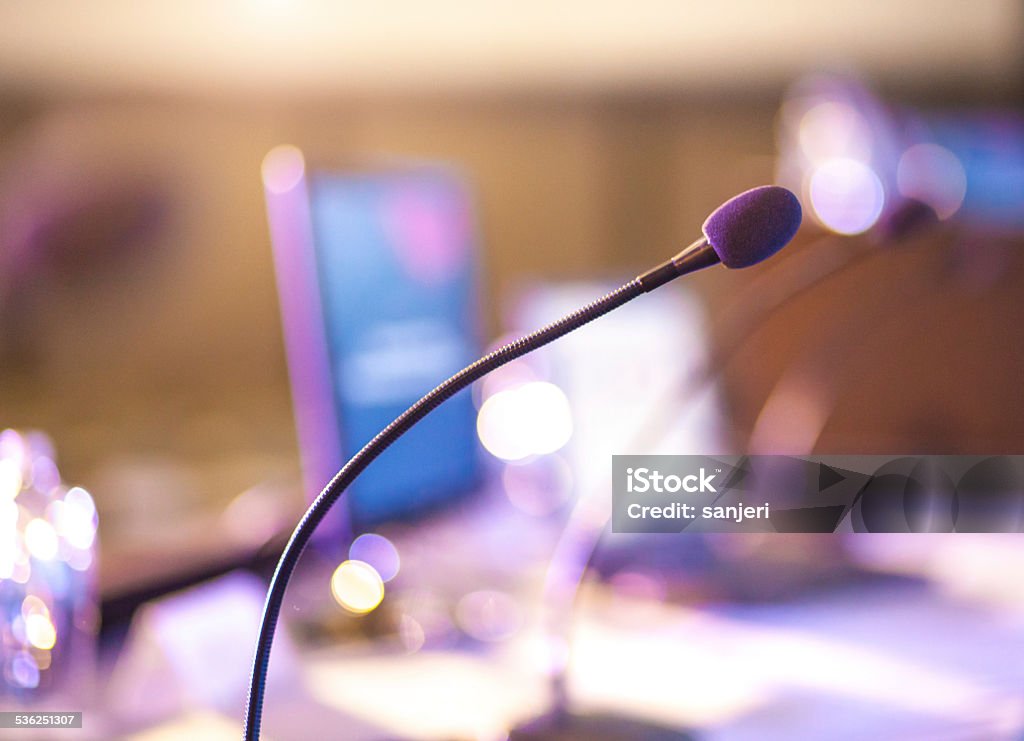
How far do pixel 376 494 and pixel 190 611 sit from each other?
8.8 inches

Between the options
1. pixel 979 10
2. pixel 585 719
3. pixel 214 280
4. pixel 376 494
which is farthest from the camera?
pixel 979 10

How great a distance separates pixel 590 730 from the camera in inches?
28.2

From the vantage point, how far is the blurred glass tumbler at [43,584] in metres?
0.80

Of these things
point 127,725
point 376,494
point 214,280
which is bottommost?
point 127,725

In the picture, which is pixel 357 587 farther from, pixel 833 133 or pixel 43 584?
pixel 833 133

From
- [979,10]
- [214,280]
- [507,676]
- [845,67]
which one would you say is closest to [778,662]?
[507,676]

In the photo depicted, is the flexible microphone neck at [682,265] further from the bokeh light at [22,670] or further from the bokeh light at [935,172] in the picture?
the bokeh light at [935,172]

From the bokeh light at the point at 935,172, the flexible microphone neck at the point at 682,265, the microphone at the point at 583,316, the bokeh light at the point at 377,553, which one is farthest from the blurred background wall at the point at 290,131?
the flexible microphone neck at the point at 682,265

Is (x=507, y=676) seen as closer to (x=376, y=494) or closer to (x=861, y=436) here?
(x=376, y=494)

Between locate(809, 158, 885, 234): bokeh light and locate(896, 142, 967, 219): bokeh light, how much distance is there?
0.04m

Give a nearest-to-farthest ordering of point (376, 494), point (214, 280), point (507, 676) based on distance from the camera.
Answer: point (507, 676), point (376, 494), point (214, 280)

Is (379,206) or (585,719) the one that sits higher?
(379,206)

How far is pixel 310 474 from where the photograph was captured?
3.15 ft

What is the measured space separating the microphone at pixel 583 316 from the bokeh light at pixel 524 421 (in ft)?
2.90
